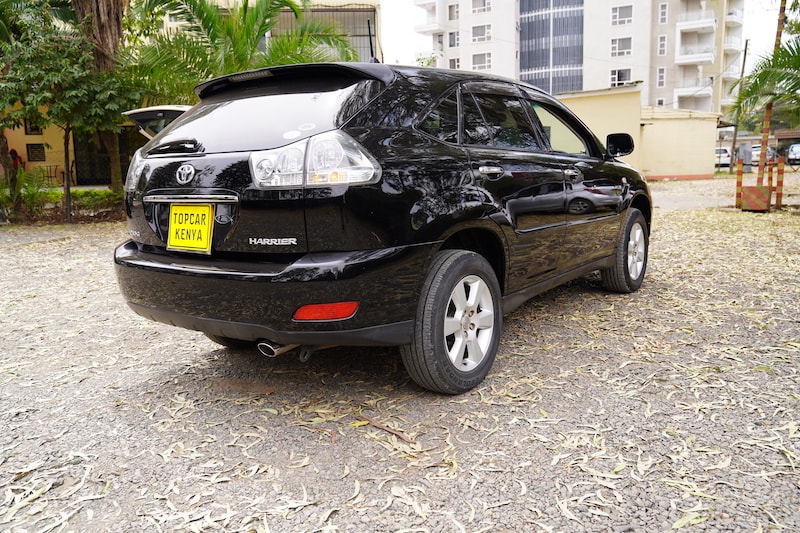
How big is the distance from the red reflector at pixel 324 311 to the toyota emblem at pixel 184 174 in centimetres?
83

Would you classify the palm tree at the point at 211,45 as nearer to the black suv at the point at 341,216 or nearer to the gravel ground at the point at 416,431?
the gravel ground at the point at 416,431

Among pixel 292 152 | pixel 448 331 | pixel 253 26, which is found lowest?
pixel 448 331

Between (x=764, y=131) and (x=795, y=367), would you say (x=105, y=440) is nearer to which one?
(x=795, y=367)

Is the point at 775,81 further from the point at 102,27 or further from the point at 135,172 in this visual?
the point at 102,27

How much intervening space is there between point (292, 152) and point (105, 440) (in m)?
1.57

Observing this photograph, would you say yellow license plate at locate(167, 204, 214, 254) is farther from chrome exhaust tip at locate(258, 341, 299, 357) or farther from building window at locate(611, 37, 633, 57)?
building window at locate(611, 37, 633, 57)

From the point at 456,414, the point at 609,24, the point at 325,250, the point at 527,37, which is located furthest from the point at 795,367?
the point at 527,37

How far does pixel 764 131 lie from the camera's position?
12.9m

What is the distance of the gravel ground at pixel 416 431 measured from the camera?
2191 mm

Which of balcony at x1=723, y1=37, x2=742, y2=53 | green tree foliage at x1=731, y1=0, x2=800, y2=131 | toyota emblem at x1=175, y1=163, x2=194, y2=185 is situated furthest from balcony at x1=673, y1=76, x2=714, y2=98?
toyota emblem at x1=175, y1=163, x2=194, y2=185

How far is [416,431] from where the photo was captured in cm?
277

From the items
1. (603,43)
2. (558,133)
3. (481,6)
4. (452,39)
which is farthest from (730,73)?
(558,133)

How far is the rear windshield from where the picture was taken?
2689mm

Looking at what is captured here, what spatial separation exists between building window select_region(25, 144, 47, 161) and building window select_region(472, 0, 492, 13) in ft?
137
